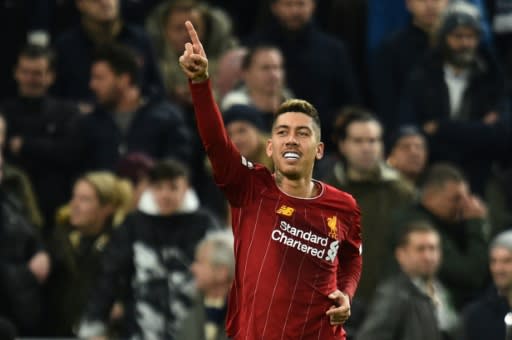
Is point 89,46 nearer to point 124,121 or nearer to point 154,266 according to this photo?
point 124,121

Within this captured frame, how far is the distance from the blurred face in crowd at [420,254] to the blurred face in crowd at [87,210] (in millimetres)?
2131

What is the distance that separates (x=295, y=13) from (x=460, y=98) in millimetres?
1415

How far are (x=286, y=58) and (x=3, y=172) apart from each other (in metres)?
2.44

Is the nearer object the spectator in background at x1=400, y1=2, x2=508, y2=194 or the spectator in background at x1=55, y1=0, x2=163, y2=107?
the spectator in background at x1=400, y1=2, x2=508, y2=194

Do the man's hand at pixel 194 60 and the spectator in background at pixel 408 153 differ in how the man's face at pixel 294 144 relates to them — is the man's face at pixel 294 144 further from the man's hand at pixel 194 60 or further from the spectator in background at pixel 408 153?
the spectator in background at pixel 408 153

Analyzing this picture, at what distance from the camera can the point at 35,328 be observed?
10055 millimetres

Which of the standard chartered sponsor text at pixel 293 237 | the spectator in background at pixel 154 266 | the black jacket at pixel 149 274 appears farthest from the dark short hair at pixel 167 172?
the standard chartered sponsor text at pixel 293 237

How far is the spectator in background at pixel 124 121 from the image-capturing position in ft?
35.9

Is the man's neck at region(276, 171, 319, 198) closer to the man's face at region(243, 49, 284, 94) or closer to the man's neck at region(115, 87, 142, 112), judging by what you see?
the man's face at region(243, 49, 284, 94)

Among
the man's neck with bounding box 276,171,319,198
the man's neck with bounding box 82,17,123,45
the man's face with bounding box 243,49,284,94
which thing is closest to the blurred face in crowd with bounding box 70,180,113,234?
the man's face with bounding box 243,49,284,94

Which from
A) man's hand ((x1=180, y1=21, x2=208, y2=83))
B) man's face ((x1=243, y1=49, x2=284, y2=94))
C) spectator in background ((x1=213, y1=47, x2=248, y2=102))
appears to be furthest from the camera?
spectator in background ((x1=213, y1=47, x2=248, y2=102))

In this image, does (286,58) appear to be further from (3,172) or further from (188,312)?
(188,312)

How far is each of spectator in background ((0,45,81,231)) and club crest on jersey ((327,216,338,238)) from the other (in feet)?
15.0

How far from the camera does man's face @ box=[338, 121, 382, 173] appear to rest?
32.7 feet
